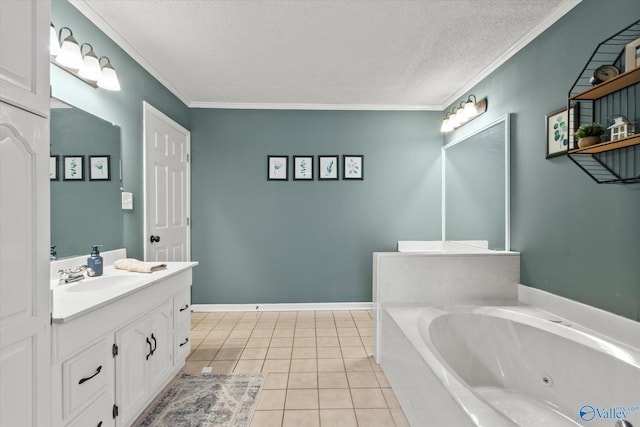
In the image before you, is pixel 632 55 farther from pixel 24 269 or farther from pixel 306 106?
pixel 306 106

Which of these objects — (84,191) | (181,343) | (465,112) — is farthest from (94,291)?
(465,112)

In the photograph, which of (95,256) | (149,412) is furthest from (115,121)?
(149,412)

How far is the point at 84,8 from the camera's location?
6.29ft

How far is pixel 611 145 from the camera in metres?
1.46

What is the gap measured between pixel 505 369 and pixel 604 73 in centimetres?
168

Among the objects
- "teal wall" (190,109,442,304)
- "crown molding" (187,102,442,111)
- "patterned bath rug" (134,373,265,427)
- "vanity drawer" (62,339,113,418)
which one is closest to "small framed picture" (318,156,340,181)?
"teal wall" (190,109,442,304)

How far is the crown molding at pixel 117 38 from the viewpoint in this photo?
75.3 inches

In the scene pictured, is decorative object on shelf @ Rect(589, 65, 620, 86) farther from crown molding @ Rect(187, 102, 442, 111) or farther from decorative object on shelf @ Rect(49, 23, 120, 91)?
decorative object on shelf @ Rect(49, 23, 120, 91)

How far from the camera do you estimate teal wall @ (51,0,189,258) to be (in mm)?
1816

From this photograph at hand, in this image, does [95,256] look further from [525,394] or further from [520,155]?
[520,155]

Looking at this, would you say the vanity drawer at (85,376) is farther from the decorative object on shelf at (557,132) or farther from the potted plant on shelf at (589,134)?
the decorative object on shelf at (557,132)

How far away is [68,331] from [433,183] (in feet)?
11.6

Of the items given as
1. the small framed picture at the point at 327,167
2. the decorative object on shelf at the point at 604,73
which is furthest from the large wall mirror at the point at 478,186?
the small framed picture at the point at 327,167

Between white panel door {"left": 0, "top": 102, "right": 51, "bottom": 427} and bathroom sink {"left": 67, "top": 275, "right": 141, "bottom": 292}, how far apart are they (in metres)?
0.69
